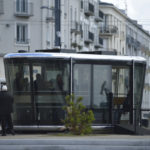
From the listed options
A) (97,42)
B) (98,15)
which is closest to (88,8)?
(97,42)

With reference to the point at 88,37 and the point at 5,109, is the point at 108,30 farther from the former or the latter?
the point at 5,109

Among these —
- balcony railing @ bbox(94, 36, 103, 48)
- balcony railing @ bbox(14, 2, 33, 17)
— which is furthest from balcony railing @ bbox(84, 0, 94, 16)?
balcony railing @ bbox(14, 2, 33, 17)

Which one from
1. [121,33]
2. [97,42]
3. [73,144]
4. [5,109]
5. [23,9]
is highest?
[23,9]

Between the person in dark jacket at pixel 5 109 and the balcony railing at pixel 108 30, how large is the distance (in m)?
79.6

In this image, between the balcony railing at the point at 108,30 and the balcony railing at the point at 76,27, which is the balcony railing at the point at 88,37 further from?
the balcony railing at the point at 108,30

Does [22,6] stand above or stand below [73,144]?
above

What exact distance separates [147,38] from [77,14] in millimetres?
59167

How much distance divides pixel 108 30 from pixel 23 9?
124 feet

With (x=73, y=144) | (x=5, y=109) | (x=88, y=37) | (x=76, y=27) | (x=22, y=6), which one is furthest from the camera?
(x=88, y=37)

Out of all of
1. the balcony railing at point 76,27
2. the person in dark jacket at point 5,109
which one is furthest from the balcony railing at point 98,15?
the person in dark jacket at point 5,109

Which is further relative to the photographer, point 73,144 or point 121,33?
point 121,33

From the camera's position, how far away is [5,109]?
22.8 metres

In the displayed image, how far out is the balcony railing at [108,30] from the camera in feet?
335

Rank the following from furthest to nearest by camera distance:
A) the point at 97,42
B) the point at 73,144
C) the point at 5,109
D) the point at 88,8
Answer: the point at 97,42, the point at 88,8, the point at 5,109, the point at 73,144
